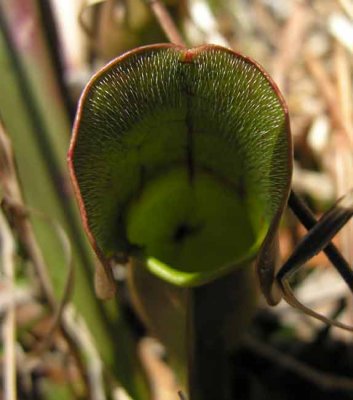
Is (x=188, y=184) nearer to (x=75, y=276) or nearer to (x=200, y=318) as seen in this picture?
(x=200, y=318)

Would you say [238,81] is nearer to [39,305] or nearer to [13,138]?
[13,138]

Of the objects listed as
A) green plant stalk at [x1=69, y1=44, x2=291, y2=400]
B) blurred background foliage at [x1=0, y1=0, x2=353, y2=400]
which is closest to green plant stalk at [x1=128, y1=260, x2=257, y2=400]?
green plant stalk at [x1=69, y1=44, x2=291, y2=400]

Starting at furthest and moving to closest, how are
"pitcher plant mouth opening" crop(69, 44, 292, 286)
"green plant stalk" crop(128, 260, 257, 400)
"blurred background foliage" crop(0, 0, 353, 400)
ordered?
"blurred background foliage" crop(0, 0, 353, 400)
"green plant stalk" crop(128, 260, 257, 400)
"pitcher plant mouth opening" crop(69, 44, 292, 286)

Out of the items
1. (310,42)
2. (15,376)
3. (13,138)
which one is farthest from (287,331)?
(310,42)

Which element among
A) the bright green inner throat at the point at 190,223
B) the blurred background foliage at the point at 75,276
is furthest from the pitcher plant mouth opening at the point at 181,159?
the blurred background foliage at the point at 75,276

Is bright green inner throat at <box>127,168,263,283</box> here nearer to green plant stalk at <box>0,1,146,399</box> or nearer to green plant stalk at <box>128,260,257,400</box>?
green plant stalk at <box>128,260,257,400</box>
